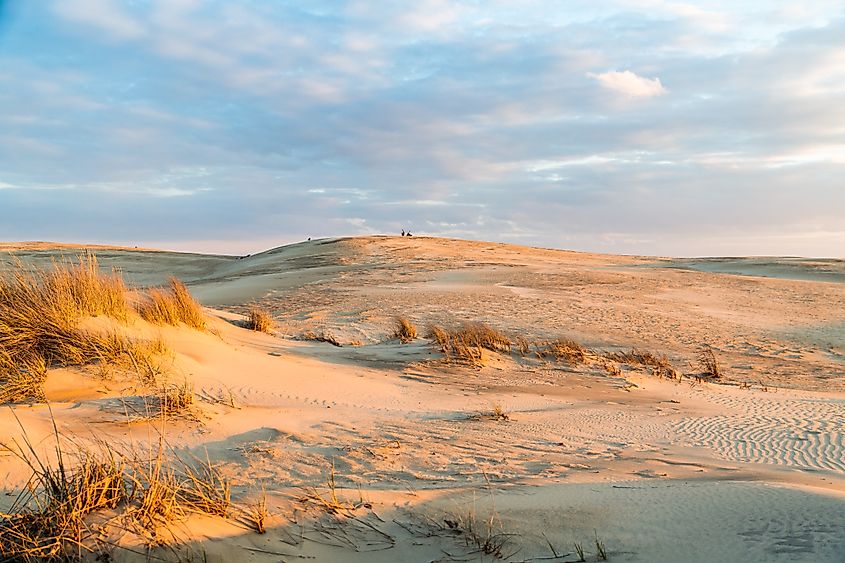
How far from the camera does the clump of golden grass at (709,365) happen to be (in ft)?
35.6

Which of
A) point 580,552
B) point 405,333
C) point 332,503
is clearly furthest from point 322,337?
point 580,552

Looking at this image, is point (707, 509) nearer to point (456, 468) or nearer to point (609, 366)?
point (456, 468)

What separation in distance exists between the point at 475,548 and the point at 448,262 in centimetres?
2620

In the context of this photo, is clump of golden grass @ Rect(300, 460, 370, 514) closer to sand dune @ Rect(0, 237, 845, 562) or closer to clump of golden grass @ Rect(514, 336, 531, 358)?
sand dune @ Rect(0, 237, 845, 562)

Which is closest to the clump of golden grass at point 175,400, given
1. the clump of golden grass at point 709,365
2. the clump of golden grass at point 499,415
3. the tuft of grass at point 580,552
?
the clump of golden grass at point 499,415

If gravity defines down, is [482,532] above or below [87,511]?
below

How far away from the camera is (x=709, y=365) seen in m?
11.3

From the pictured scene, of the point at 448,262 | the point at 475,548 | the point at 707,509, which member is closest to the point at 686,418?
the point at 707,509

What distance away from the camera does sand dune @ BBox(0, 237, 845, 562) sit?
11.2ft

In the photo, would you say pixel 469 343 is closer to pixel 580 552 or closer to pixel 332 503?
pixel 332 503

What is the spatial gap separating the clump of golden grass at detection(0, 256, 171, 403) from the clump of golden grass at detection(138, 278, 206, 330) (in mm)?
989

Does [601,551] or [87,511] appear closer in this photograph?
[87,511]

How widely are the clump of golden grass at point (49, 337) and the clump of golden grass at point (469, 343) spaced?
178 inches

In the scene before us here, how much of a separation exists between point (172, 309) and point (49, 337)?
2.25m
